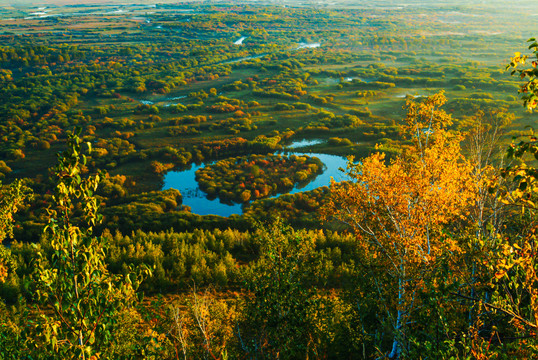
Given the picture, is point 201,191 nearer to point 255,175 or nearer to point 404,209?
point 255,175

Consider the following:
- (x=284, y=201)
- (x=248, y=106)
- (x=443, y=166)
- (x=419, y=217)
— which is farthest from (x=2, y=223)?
(x=248, y=106)

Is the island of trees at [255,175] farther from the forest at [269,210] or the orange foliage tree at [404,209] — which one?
the orange foliage tree at [404,209]

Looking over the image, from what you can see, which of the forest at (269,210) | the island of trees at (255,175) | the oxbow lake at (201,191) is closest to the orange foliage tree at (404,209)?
the forest at (269,210)

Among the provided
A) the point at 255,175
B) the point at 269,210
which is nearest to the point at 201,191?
the point at 255,175

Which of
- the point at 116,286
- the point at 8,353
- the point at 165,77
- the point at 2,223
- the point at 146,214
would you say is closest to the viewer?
the point at 116,286

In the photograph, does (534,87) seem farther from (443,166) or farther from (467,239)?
(443,166)

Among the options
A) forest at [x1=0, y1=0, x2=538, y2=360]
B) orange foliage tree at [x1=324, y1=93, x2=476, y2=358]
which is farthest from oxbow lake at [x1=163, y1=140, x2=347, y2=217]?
orange foliage tree at [x1=324, y1=93, x2=476, y2=358]
